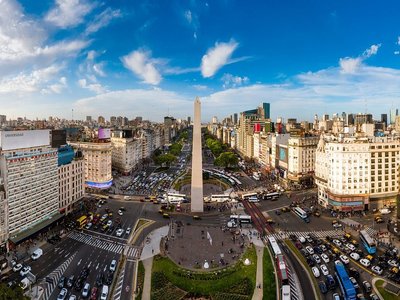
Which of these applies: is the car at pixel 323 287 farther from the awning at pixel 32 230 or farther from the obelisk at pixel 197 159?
the awning at pixel 32 230

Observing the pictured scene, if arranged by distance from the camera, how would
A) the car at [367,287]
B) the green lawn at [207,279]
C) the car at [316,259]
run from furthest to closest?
the car at [316,259] < the green lawn at [207,279] < the car at [367,287]

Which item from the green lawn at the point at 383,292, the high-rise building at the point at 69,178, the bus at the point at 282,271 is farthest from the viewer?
the high-rise building at the point at 69,178

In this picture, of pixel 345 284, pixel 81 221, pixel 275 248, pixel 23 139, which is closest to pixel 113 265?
pixel 81 221

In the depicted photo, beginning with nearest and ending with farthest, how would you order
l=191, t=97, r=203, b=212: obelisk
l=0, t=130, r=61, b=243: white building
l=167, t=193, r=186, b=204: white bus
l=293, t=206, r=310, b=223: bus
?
l=0, t=130, r=61, b=243: white building < l=293, t=206, r=310, b=223: bus < l=191, t=97, r=203, b=212: obelisk < l=167, t=193, r=186, b=204: white bus

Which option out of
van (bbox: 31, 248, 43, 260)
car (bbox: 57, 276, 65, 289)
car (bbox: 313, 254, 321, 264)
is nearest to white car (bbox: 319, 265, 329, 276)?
car (bbox: 313, 254, 321, 264)

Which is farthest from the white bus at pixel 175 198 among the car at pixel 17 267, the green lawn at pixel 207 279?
the car at pixel 17 267

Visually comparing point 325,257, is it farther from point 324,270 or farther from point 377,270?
point 377,270

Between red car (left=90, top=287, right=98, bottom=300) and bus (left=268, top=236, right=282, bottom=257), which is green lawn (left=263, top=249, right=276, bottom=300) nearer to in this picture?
bus (left=268, top=236, right=282, bottom=257)

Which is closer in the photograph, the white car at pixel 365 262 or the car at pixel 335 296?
the car at pixel 335 296
